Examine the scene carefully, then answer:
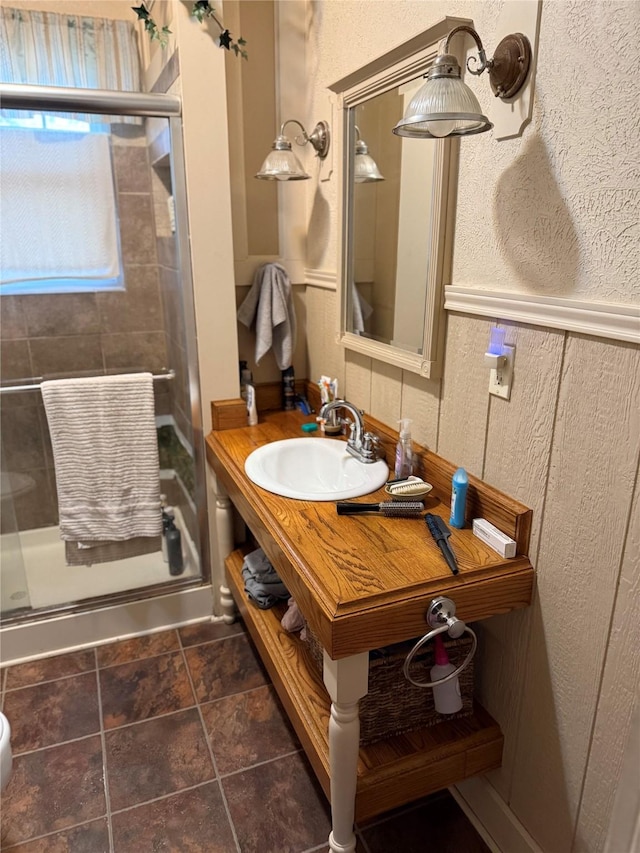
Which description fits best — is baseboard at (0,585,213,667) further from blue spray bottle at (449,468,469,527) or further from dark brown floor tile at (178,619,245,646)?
blue spray bottle at (449,468,469,527)

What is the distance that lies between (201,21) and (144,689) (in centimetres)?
212

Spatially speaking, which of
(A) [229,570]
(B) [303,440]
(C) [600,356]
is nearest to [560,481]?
(C) [600,356]

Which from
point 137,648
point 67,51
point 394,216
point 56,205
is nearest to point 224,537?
point 137,648

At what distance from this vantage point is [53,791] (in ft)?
5.33

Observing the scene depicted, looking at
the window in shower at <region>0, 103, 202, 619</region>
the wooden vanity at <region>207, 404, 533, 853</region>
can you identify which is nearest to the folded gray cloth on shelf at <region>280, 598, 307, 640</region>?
the wooden vanity at <region>207, 404, 533, 853</region>

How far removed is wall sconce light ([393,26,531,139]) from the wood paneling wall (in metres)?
0.40

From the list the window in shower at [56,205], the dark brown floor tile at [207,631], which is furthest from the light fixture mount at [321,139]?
the dark brown floor tile at [207,631]

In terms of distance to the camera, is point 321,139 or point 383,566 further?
point 321,139

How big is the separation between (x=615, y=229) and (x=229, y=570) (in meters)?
1.69

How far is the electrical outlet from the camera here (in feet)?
4.08

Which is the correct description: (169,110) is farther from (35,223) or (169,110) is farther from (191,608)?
(191,608)

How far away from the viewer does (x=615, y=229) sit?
0.98 meters

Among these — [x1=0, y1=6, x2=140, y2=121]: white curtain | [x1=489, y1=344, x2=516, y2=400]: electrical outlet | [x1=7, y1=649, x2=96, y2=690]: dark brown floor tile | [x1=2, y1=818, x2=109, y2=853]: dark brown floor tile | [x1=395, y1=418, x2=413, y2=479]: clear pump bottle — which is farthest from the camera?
[x1=0, y1=6, x2=140, y2=121]: white curtain

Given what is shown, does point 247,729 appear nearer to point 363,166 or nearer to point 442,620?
point 442,620
